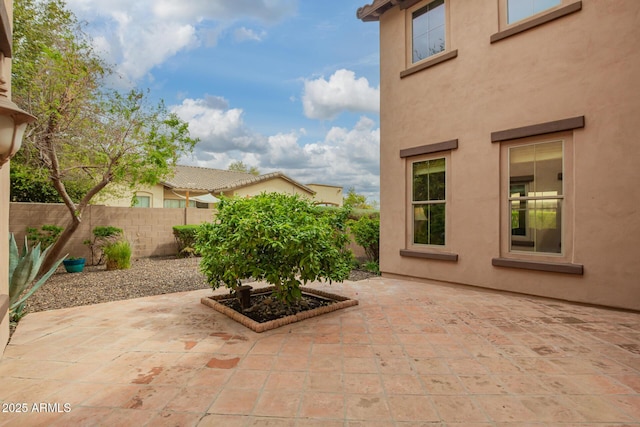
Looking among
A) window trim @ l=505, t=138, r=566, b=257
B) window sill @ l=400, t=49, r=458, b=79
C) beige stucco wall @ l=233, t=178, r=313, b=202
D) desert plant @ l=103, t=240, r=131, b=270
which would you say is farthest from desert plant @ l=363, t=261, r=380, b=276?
beige stucco wall @ l=233, t=178, r=313, b=202

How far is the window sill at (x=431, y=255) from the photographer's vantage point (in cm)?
552

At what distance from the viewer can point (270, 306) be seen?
169 inches

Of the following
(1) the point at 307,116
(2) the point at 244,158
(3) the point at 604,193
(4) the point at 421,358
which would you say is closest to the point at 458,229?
(3) the point at 604,193

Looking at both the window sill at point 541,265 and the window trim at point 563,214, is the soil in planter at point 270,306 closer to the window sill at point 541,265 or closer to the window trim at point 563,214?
the window sill at point 541,265

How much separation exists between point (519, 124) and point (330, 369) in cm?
450

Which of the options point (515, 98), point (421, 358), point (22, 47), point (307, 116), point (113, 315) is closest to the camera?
point (421, 358)

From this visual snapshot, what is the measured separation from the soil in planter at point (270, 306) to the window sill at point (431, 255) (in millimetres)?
2247

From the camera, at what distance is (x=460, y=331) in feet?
11.2

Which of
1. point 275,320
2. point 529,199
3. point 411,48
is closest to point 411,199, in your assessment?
point 529,199

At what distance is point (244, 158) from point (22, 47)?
32.8 metres

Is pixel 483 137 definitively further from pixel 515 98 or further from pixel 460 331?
→ pixel 460 331

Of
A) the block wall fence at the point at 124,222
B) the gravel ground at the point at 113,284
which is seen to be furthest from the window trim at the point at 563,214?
the block wall fence at the point at 124,222

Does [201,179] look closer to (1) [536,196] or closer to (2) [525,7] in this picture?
(2) [525,7]

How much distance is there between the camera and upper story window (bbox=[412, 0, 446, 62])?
586 cm
